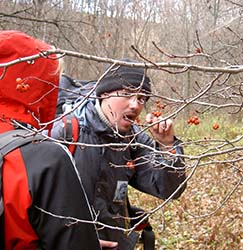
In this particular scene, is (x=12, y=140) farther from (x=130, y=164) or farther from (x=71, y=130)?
(x=130, y=164)

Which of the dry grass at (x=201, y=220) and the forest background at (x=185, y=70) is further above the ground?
the forest background at (x=185, y=70)

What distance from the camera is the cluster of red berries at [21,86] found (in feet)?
5.39

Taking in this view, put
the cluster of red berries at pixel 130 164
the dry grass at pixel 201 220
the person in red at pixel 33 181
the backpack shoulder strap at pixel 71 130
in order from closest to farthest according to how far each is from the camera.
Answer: the person in red at pixel 33 181 → the backpack shoulder strap at pixel 71 130 → the cluster of red berries at pixel 130 164 → the dry grass at pixel 201 220

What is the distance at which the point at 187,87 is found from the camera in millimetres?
16109

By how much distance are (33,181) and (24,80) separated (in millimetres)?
361

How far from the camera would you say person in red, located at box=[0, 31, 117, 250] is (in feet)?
4.93

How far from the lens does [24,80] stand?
65.5 inches

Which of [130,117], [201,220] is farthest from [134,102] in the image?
[201,220]

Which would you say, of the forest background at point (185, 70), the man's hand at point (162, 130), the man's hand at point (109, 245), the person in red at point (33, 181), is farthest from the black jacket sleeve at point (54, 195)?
the man's hand at point (162, 130)

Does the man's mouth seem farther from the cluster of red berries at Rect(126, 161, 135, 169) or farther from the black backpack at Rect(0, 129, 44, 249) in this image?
the black backpack at Rect(0, 129, 44, 249)

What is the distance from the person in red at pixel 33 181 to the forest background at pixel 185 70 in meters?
0.22

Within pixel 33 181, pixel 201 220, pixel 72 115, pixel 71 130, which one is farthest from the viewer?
pixel 201 220

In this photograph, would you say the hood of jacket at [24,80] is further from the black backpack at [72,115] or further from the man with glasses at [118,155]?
the man with glasses at [118,155]

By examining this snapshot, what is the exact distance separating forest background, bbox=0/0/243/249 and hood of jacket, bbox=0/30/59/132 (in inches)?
5.3
